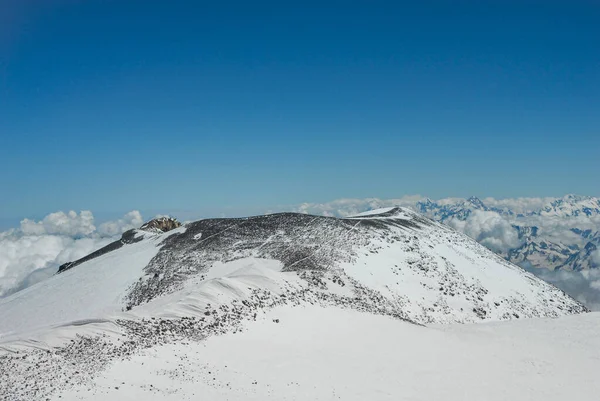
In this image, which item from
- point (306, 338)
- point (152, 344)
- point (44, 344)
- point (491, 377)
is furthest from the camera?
point (306, 338)

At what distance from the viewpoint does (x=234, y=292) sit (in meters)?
27.3

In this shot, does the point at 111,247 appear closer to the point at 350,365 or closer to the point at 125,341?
the point at 125,341

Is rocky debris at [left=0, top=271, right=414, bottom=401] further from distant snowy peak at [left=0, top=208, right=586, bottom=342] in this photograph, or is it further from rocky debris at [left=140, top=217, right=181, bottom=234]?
rocky debris at [left=140, top=217, right=181, bottom=234]

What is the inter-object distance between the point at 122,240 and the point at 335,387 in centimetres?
5312

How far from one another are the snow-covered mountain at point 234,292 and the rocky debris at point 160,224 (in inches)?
234

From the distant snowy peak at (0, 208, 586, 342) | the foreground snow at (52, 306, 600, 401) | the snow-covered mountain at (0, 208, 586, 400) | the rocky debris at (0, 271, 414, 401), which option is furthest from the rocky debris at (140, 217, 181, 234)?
the foreground snow at (52, 306, 600, 401)

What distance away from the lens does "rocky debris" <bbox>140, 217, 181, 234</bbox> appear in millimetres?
71531

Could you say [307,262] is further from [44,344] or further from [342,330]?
[44,344]

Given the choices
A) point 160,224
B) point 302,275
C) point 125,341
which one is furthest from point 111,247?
point 125,341

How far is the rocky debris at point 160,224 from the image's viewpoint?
71531 mm

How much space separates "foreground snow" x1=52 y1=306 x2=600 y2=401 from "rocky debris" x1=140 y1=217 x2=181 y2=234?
50.2 m

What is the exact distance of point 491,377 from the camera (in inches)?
850

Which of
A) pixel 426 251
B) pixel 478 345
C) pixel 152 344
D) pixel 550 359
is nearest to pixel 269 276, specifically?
pixel 152 344

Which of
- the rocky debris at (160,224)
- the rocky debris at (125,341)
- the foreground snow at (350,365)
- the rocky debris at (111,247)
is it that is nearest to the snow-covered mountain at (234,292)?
the rocky debris at (125,341)
